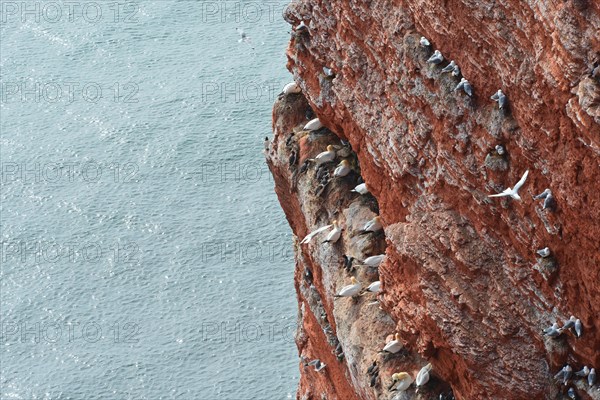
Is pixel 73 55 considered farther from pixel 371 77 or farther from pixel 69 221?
pixel 371 77

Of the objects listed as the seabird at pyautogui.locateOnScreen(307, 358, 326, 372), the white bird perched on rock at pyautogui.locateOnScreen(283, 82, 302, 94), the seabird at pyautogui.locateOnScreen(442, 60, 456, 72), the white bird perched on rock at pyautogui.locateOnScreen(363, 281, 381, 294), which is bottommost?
the seabird at pyautogui.locateOnScreen(307, 358, 326, 372)

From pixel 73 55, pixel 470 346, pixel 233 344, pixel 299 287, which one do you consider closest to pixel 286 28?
pixel 73 55

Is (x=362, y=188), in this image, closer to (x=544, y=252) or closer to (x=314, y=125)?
(x=314, y=125)

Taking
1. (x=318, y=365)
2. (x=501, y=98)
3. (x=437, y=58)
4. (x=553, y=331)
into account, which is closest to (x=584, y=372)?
(x=553, y=331)

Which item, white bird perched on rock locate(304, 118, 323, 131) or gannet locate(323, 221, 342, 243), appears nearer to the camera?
gannet locate(323, 221, 342, 243)

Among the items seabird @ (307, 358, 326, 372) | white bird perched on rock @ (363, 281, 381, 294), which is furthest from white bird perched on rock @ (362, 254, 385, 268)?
→ seabird @ (307, 358, 326, 372)

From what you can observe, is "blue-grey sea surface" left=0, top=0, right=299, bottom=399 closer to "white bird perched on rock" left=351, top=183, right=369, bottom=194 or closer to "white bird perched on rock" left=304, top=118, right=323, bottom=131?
"white bird perched on rock" left=304, top=118, right=323, bottom=131
